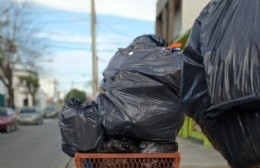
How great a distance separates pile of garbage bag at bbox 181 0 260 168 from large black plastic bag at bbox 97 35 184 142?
4.11 feet

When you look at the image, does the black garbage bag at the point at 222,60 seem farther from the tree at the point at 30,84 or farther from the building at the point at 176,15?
the tree at the point at 30,84

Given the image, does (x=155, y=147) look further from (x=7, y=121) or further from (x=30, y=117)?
(x=30, y=117)

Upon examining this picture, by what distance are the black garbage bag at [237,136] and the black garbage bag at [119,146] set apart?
154 centimetres

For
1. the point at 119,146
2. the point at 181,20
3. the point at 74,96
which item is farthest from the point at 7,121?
the point at 119,146

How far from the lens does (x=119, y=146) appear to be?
429 cm

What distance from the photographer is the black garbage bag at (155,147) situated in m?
4.30

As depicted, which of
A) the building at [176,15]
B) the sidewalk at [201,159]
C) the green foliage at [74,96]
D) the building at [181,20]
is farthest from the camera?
the building at [176,15]

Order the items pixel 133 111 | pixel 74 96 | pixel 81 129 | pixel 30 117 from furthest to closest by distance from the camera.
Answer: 1. pixel 30 117
2. pixel 74 96
3. pixel 81 129
4. pixel 133 111

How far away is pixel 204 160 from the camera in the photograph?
12.8 m

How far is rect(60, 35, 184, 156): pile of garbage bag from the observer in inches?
164

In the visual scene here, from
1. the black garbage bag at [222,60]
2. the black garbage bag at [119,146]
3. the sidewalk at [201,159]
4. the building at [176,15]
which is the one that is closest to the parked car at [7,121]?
the building at [176,15]

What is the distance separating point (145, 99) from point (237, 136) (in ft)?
5.21

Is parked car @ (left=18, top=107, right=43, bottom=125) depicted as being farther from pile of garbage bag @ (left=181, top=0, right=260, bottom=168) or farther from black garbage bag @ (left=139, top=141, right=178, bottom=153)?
pile of garbage bag @ (left=181, top=0, right=260, bottom=168)

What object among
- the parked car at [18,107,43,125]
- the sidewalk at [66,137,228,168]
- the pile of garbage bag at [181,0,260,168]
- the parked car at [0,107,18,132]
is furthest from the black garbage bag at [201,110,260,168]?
the parked car at [18,107,43,125]
